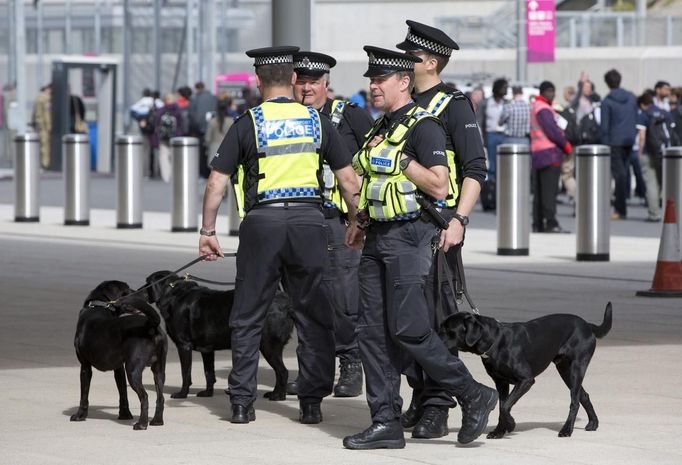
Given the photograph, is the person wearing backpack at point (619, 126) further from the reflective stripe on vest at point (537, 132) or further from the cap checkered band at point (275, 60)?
the cap checkered band at point (275, 60)

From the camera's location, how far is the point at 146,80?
40812mm

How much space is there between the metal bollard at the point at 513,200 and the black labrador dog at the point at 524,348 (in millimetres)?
9480

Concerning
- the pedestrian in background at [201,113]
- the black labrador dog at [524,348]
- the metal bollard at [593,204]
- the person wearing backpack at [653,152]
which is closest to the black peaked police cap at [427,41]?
the black labrador dog at [524,348]

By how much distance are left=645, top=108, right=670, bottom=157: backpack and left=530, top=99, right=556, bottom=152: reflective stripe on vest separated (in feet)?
9.18

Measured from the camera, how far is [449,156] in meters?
7.93

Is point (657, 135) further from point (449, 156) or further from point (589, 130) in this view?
point (449, 156)

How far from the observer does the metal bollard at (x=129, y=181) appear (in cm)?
2083

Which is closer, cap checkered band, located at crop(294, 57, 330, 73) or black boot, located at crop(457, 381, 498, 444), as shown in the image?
black boot, located at crop(457, 381, 498, 444)

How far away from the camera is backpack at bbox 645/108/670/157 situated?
73.9 ft

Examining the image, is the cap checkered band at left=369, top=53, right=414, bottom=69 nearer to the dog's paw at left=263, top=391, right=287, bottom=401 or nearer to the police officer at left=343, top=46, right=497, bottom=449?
the police officer at left=343, top=46, right=497, bottom=449

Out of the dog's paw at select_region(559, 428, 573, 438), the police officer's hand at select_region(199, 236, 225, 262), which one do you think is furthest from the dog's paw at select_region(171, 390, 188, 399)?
the dog's paw at select_region(559, 428, 573, 438)

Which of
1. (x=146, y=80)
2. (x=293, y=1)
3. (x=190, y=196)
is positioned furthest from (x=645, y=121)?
(x=146, y=80)

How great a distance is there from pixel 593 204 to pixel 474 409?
31.8 ft

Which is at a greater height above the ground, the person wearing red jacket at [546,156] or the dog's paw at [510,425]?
the person wearing red jacket at [546,156]
